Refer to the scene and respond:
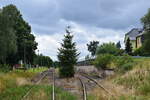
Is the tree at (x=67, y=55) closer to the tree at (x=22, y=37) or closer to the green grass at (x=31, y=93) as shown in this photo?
the green grass at (x=31, y=93)

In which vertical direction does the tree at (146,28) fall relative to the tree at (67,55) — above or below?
above

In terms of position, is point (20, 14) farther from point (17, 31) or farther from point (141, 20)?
point (141, 20)

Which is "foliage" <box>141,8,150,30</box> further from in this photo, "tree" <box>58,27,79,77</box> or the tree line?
"tree" <box>58,27,79,77</box>

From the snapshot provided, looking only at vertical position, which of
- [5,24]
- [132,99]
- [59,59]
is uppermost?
[5,24]

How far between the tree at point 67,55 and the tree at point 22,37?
2890 centimetres

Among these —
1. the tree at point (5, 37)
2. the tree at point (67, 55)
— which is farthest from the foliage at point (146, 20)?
the tree at point (67, 55)

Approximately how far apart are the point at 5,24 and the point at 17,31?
1211 centimetres

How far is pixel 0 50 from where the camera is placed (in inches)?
1884

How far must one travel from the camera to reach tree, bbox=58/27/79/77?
105 ft

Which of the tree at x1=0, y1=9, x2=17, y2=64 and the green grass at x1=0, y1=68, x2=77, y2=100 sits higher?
the tree at x1=0, y1=9, x2=17, y2=64

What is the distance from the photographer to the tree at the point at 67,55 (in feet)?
105

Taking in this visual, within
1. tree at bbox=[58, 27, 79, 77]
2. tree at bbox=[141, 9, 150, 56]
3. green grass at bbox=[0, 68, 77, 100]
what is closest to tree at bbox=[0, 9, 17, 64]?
tree at bbox=[58, 27, 79, 77]

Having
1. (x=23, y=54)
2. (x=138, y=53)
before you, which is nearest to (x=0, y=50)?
(x=23, y=54)

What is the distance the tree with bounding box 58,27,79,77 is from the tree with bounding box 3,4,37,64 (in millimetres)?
28899
